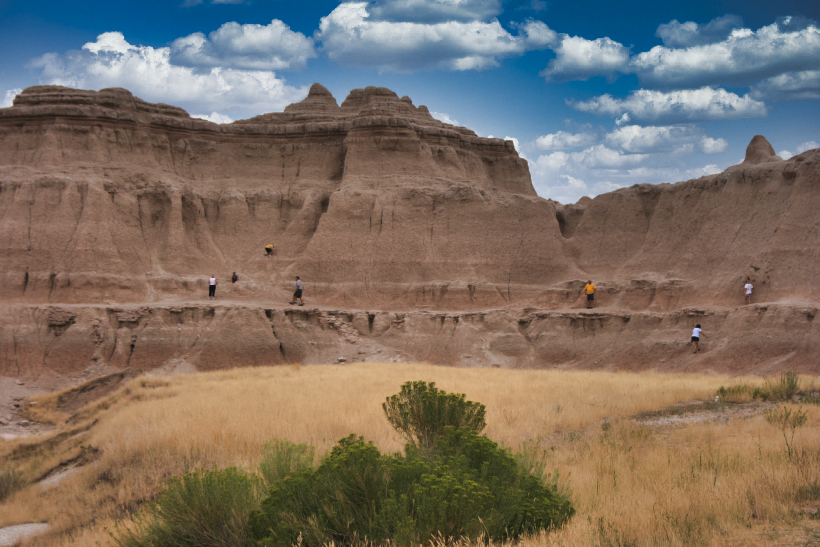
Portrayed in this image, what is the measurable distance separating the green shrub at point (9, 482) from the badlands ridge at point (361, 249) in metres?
14.4

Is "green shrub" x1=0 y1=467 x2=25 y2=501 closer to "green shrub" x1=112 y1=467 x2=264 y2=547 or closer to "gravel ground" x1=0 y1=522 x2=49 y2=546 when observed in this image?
"gravel ground" x1=0 y1=522 x2=49 y2=546

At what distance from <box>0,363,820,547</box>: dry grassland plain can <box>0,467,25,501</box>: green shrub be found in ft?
1.18

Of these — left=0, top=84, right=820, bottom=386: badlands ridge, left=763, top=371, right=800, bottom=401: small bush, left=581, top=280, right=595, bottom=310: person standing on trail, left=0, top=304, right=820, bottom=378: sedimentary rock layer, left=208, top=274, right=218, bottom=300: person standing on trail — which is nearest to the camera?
left=763, top=371, right=800, bottom=401: small bush

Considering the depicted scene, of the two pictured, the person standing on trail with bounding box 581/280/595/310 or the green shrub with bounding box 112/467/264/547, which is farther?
the person standing on trail with bounding box 581/280/595/310

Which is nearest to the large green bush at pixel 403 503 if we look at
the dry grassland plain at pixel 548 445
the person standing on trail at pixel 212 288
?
the dry grassland plain at pixel 548 445

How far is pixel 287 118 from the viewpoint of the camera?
46.6 m

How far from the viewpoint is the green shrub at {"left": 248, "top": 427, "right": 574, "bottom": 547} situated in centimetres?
630

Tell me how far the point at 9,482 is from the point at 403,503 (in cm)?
1321

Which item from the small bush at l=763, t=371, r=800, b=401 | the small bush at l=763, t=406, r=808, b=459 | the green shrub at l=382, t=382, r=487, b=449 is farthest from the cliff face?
the green shrub at l=382, t=382, r=487, b=449

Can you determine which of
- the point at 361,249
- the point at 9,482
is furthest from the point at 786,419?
the point at 361,249

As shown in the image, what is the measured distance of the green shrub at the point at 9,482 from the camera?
1455 cm

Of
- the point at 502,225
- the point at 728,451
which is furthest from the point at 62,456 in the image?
the point at 502,225

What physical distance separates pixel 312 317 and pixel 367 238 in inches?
285

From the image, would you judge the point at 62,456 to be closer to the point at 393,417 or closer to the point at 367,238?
the point at 393,417
